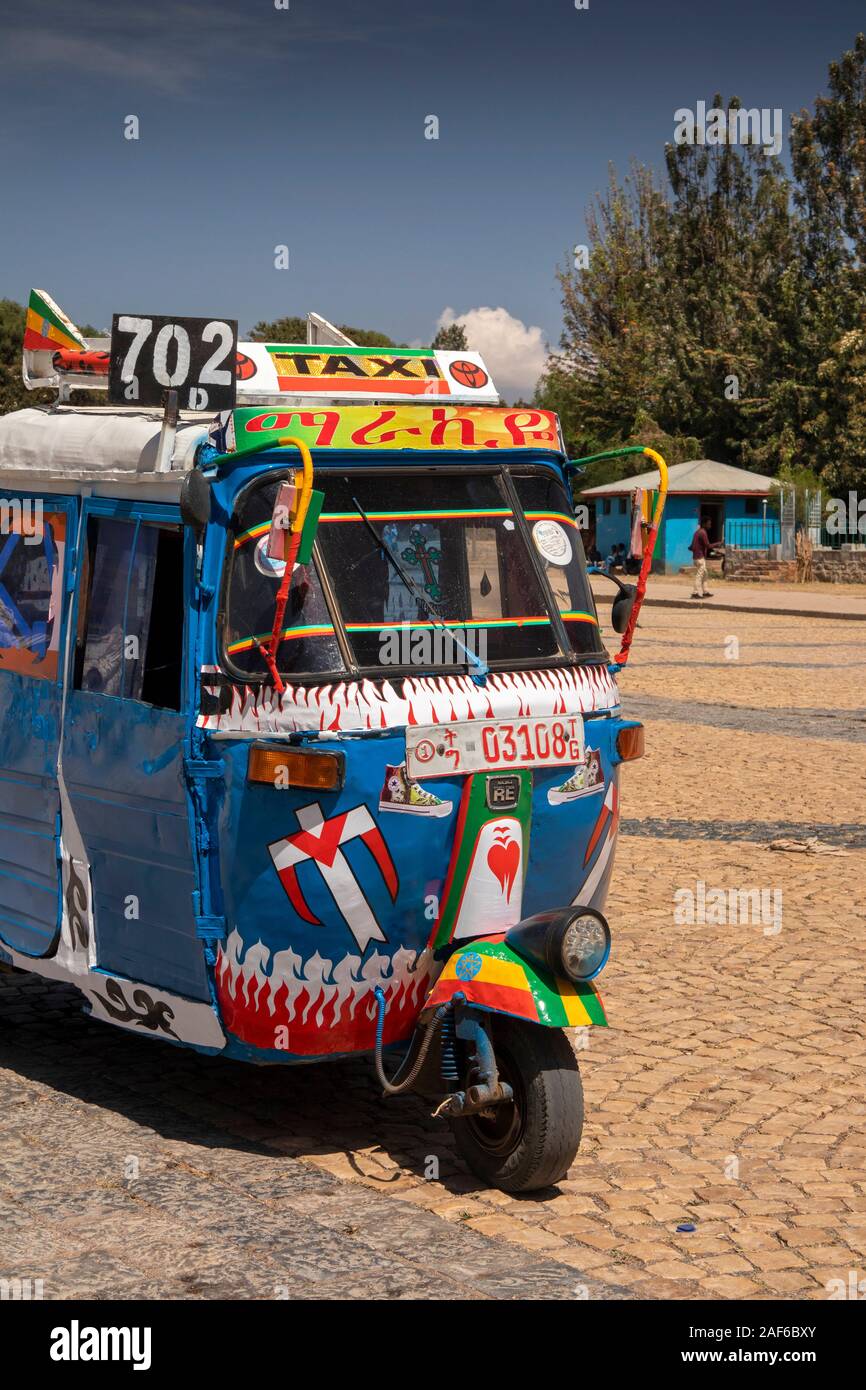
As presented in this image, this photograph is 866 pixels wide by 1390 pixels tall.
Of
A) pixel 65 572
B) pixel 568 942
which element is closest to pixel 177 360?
pixel 65 572

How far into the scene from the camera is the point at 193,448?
5727 millimetres

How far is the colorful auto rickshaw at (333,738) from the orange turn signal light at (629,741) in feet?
0.04

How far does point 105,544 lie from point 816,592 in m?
38.5

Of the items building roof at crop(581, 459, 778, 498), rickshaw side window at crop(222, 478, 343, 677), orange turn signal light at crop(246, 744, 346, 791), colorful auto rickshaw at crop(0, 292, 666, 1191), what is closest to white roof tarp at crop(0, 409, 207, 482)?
colorful auto rickshaw at crop(0, 292, 666, 1191)

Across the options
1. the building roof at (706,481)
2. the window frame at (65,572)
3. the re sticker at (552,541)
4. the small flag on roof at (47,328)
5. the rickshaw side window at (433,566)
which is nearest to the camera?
the rickshaw side window at (433,566)

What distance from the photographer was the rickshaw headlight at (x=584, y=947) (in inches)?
211

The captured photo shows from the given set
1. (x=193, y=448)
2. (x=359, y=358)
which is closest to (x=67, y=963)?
(x=193, y=448)

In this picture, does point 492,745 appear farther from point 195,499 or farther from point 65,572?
point 65,572

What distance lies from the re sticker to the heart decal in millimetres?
1064

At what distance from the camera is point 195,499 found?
5340 millimetres

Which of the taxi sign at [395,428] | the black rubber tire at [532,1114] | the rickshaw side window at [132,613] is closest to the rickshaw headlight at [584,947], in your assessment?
the black rubber tire at [532,1114]

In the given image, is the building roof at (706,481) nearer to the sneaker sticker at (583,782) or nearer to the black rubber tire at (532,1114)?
the sneaker sticker at (583,782)

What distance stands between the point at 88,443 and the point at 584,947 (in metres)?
2.58
